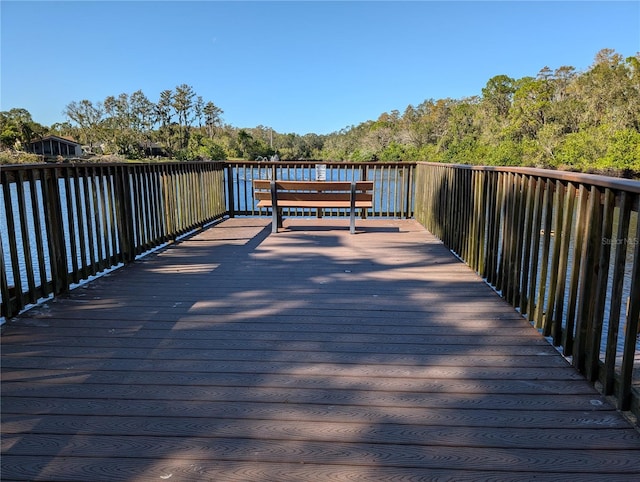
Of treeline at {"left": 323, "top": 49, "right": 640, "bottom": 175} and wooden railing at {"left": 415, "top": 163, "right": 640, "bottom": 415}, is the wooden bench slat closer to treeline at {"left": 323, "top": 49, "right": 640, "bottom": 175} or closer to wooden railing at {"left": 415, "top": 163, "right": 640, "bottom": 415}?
wooden railing at {"left": 415, "top": 163, "right": 640, "bottom": 415}

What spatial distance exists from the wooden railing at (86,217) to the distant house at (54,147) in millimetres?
60941

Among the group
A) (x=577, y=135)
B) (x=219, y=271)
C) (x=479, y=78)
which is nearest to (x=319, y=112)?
(x=479, y=78)

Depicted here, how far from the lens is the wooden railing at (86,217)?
2.81 metres

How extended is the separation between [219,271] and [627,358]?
3294 millimetres

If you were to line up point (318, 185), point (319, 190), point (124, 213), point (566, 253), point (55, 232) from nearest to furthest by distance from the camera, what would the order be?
point (566, 253) < point (55, 232) < point (124, 213) < point (318, 185) < point (319, 190)

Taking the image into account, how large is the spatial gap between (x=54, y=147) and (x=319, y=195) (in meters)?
67.2

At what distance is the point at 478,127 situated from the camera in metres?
51.7

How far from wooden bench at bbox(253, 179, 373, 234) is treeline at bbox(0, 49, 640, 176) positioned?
27.3 metres

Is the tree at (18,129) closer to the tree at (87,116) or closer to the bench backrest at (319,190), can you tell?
the tree at (87,116)

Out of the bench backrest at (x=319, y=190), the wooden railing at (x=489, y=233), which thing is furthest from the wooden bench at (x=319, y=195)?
the wooden railing at (x=489, y=233)

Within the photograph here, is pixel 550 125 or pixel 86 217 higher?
pixel 550 125

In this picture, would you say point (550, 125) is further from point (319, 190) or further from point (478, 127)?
point (319, 190)

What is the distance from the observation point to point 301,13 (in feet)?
71.1

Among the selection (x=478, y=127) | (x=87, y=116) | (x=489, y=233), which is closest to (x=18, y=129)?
(x=87, y=116)
